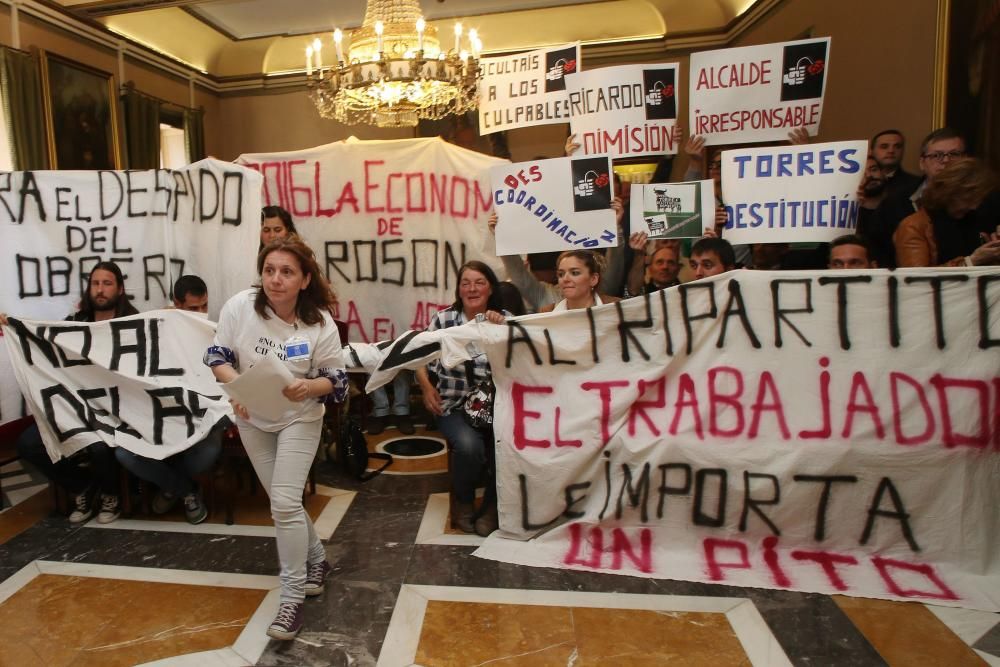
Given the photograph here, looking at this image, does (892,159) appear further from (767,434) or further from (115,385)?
(115,385)

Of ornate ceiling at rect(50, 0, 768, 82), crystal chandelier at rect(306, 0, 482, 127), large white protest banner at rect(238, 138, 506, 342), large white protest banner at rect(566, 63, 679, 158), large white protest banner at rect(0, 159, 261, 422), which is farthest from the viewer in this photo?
ornate ceiling at rect(50, 0, 768, 82)

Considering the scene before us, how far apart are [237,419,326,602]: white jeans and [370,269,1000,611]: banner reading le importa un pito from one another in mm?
649

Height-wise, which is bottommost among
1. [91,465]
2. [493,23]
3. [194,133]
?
[91,465]

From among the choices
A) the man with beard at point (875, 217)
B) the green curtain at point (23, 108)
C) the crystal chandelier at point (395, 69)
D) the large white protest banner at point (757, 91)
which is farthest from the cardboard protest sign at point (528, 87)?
the green curtain at point (23, 108)

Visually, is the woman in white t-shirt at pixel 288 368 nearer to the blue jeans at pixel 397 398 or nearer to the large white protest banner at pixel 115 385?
the large white protest banner at pixel 115 385

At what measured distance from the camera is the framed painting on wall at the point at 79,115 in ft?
18.2

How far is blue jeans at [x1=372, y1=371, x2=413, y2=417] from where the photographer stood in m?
4.25

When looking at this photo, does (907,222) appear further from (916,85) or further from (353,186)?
(353,186)

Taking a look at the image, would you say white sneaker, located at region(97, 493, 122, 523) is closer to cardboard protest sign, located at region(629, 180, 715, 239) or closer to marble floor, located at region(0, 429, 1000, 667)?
marble floor, located at region(0, 429, 1000, 667)

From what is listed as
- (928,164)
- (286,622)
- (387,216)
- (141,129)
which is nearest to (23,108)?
(141,129)

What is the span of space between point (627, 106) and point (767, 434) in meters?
1.94

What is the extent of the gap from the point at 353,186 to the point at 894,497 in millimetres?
3309

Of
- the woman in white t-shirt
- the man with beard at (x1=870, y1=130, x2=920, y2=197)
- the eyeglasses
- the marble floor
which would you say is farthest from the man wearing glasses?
the woman in white t-shirt

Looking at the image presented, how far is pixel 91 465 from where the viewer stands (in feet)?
10.2
